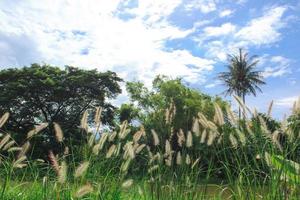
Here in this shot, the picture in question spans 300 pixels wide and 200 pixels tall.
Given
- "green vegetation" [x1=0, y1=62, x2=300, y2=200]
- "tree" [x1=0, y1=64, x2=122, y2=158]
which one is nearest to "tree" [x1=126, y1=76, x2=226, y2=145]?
"tree" [x1=0, y1=64, x2=122, y2=158]

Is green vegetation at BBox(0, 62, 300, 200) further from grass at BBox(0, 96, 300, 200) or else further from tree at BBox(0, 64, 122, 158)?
tree at BBox(0, 64, 122, 158)

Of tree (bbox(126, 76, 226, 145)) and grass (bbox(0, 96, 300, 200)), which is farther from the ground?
tree (bbox(126, 76, 226, 145))

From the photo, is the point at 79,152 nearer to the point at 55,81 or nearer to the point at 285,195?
the point at 285,195

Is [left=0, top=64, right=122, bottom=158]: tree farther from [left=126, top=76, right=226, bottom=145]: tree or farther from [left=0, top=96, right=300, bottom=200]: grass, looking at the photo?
[left=0, top=96, right=300, bottom=200]: grass

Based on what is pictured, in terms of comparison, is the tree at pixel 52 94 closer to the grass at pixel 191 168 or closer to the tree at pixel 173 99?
the tree at pixel 173 99

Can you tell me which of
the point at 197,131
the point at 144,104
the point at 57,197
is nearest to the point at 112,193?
the point at 57,197

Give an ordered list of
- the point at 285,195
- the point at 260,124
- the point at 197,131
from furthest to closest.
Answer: the point at 197,131 → the point at 260,124 → the point at 285,195

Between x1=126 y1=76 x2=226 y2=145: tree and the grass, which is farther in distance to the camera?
x1=126 y1=76 x2=226 y2=145: tree

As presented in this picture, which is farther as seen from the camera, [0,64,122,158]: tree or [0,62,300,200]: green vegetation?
[0,64,122,158]: tree

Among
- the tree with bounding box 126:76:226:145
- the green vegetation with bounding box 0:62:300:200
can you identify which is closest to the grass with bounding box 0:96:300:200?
the green vegetation with bounding box 0:62:300:200

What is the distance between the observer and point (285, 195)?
Answer: 137 inches

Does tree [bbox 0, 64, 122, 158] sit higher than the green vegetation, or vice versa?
tree [bbox 0, 64, 122, 158]

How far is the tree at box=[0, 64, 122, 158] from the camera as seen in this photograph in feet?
138

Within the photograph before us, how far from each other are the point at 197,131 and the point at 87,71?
42206mm
